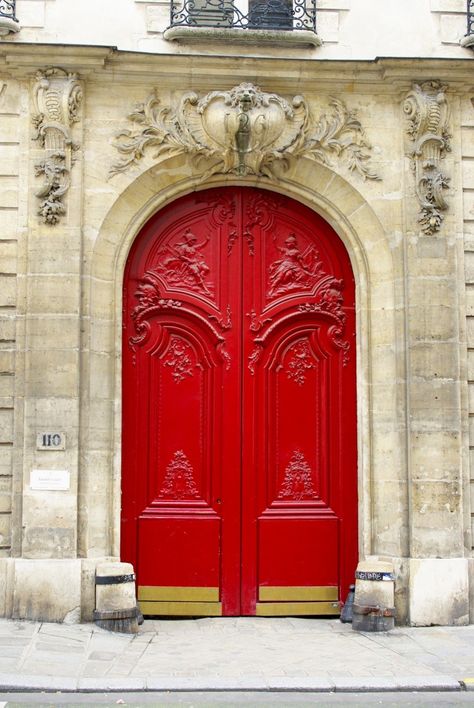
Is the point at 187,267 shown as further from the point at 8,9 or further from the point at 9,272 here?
the point at 8,9

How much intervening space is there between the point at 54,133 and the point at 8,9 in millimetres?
1070

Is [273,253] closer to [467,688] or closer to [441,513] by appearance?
[441,513]

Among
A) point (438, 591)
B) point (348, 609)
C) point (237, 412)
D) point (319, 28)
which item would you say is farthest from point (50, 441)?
point (319, 28)

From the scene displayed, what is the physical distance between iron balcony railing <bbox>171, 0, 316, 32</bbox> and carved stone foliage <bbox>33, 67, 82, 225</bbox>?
40.3 inches

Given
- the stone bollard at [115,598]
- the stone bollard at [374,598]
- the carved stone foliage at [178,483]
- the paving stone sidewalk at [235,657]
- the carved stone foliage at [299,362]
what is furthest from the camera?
the carved stone foliage at [299,362]

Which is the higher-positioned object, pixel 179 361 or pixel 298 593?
pixel 179 361

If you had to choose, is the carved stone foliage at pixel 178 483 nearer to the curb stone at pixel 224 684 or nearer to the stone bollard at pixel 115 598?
the stone bollard at pixel 115 598

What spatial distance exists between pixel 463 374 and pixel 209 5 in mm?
3621

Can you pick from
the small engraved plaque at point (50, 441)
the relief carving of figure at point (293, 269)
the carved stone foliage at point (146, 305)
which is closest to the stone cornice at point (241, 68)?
the relief carving of figure at point (293, 269)

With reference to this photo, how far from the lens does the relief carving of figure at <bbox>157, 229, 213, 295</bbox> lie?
8055 mm

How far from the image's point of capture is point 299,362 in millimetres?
8055

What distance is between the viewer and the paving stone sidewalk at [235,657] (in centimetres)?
591

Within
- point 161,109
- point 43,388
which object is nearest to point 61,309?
point 43,388

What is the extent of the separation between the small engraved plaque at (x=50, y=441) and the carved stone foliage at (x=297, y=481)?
5.97 feet
